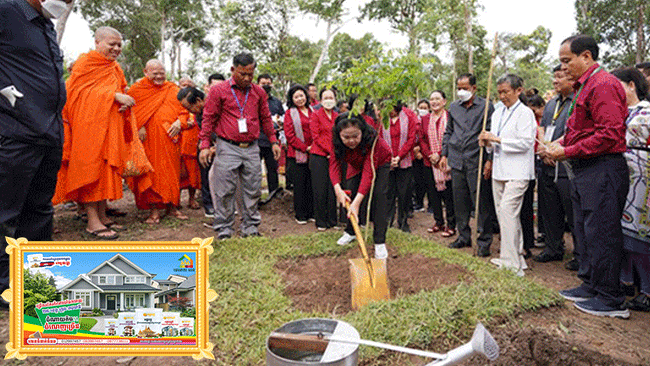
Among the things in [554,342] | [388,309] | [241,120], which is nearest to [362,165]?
[241,120]

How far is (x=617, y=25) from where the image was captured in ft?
65.5

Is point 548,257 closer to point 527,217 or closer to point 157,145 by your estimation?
point 527,217

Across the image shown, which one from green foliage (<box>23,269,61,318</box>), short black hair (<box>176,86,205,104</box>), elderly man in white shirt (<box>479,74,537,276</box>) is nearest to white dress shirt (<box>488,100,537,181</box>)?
elderly man in white shirt (<box>479,74,537,276</box>)

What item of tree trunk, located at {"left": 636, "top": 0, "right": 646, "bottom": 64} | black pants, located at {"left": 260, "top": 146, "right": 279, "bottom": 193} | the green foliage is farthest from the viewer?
tree trunk, located at {"left": 636, "top": 0, "right": 646, "bottom": 64}

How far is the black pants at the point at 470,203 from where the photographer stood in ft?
14.1

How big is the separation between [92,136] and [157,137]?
3.22 ft

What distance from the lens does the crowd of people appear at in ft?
9.23

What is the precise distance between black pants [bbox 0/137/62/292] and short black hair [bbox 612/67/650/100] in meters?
4.41

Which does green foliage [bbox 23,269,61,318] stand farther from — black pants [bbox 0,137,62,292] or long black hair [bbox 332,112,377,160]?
long black hair [bbox 332,112,377,160]

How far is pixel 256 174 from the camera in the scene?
455 centimetres

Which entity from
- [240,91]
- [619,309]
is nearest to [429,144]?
[240,91]

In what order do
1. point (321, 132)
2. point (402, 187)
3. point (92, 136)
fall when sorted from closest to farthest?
point (92, 136) → point (321, 132) → point (402, 187)

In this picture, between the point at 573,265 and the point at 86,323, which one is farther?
the point at 573,265

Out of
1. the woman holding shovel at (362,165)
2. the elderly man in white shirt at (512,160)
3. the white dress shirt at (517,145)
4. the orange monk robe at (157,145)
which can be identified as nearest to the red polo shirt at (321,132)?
the woman holding shovel at (362,165)
